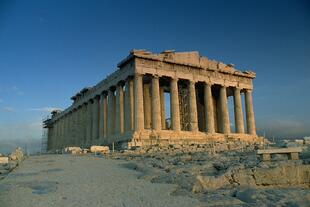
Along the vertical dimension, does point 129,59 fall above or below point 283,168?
above

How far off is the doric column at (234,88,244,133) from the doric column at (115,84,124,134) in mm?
16106

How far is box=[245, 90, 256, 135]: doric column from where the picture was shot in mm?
48125

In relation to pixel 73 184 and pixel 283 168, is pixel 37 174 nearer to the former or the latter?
pixel 73 184

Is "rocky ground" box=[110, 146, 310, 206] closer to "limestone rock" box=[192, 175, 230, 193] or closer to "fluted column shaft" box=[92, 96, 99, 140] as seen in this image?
"limestone rock" box=[192, 175, 230, 193]

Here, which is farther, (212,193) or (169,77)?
(169,77)

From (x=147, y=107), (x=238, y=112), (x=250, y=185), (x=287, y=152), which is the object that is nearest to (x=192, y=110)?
(x=147, y=107)

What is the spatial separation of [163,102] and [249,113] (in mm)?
12219

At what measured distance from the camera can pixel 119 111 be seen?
43.0 m

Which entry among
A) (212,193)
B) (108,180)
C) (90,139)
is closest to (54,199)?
(108,180)

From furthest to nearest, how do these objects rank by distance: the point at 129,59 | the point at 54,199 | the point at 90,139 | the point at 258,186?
the point at 90,139
the point at 129,59
the point at 258,186
the point at 54,199

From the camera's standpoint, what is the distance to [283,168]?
1330cm

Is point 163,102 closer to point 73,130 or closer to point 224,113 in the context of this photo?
point 224,113

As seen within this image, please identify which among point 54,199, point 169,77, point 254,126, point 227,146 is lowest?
point 54,199

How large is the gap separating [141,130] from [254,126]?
18.7m
